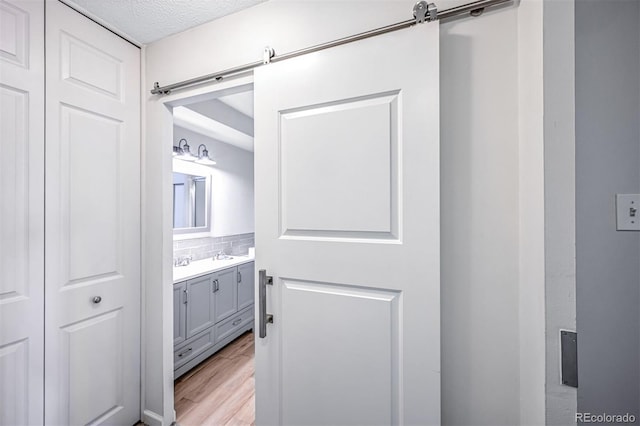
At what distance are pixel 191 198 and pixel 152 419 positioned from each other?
76.5 inches

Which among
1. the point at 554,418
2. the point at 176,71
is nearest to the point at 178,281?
the point at 176,71

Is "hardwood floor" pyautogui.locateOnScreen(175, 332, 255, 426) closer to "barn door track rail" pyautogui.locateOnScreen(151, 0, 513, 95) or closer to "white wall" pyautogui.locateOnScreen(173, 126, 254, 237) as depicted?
"white wall" pyautogui.locateOnScreen(173, 126, 254, 237)

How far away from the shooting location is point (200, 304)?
227 cm

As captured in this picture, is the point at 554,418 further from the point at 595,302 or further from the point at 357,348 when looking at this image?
the point at 357,348

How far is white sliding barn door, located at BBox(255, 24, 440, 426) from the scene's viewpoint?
96 cm

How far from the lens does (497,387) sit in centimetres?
95

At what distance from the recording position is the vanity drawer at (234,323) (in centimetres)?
252

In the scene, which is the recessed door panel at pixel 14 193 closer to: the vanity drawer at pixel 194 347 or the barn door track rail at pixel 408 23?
the barn door track rail at pixel 408 23

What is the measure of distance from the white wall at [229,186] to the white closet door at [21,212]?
1.54 m

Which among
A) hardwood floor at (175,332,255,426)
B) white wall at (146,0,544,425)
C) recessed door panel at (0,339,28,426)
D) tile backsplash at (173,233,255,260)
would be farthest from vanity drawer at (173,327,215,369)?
white wall at (146,0,544,425)

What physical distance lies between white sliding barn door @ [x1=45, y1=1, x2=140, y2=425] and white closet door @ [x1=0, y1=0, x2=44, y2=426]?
0.04 metres

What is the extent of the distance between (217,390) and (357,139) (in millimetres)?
2015

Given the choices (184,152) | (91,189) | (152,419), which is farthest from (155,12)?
(152,419)

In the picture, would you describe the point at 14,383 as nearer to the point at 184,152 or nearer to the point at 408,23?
the point at 184,152
